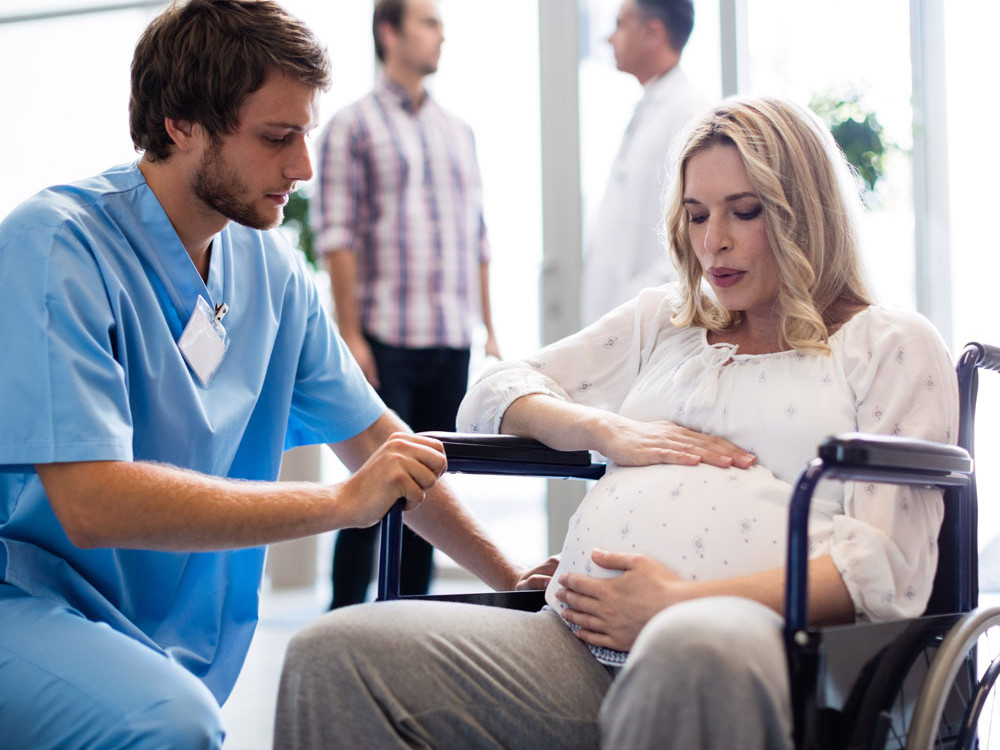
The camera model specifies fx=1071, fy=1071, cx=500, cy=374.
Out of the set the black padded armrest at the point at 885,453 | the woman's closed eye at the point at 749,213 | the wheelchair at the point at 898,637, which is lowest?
the wheelchair at the point at 898,637

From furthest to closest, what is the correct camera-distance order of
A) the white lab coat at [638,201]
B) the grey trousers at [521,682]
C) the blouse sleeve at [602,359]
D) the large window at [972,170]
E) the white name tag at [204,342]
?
1. the large window at [972,170]
2. the white lab coat at [638,201]
3. the blouse sleeve at [602,359]
4. the white name tag at [204,342]
5. the grey trousers at [521,682]

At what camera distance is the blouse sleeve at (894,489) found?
1.08 m

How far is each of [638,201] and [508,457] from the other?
1253mm

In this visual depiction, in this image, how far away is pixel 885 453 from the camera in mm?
942

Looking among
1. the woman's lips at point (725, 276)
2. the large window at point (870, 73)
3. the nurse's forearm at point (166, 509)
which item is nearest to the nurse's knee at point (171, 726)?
the nurse's forearm at point (166, 509)

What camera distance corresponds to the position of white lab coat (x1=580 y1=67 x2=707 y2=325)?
2.43 metres

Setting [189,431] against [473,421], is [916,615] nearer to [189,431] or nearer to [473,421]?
[473,421]

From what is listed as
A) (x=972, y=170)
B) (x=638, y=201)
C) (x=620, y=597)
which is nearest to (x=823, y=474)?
(x=620, y=597)

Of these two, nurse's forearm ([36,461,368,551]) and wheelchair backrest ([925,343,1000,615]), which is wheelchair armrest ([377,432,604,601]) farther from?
wheelchair backrest ([925,343,1000,615])

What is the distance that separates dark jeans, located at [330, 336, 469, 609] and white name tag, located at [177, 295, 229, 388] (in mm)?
1362

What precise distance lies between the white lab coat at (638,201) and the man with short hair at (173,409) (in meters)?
1.09

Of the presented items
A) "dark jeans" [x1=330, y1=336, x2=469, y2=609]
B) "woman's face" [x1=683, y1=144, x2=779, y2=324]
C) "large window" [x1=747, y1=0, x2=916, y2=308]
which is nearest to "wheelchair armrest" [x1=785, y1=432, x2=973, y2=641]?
"woman's face" [x1=683, y1=144, x2=779, y2=324]

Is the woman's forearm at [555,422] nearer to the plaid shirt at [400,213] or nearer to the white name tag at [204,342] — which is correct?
the white name tag at [204,342]

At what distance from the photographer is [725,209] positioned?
4.42ft
